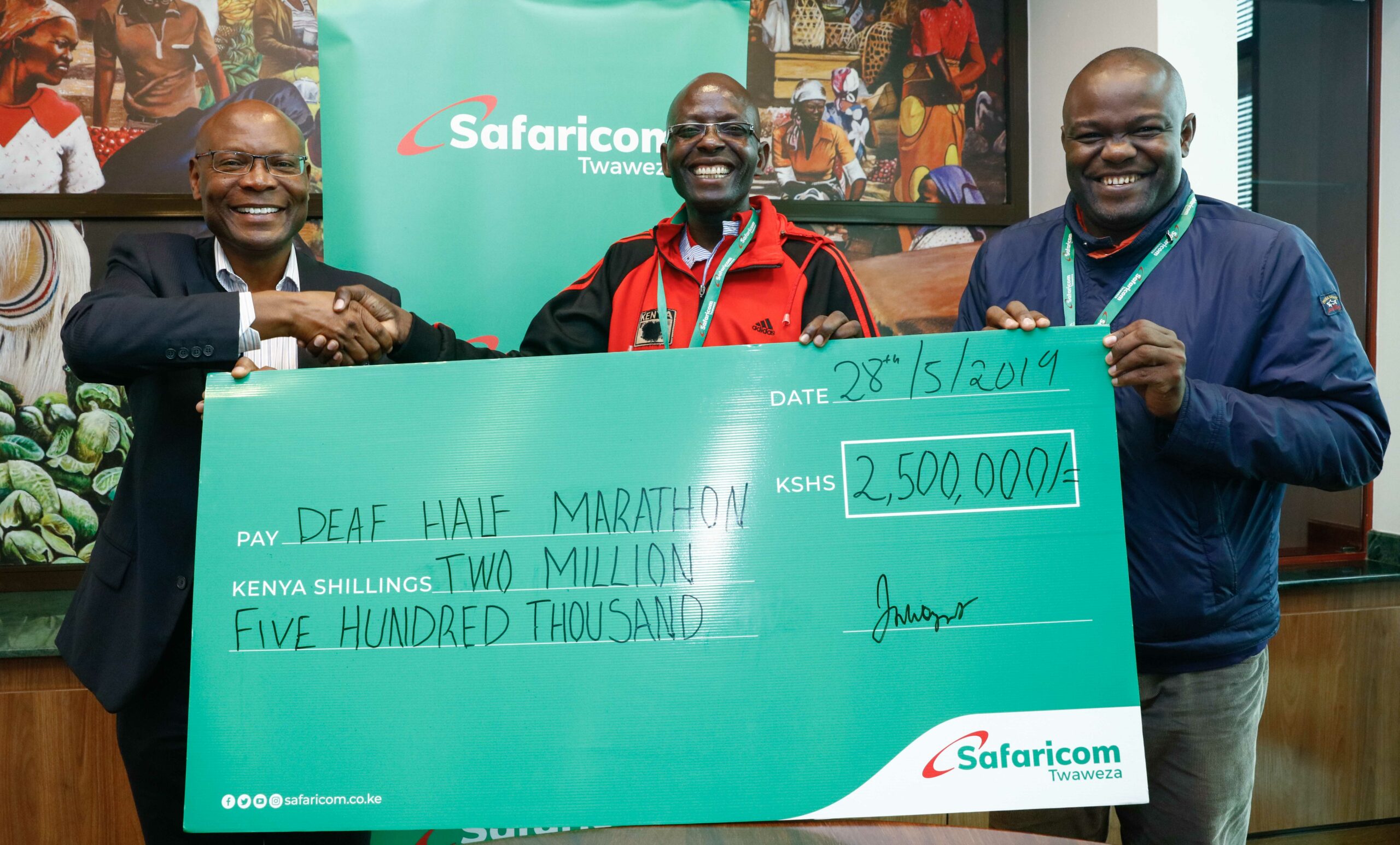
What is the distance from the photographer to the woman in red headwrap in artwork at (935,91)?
300 cm

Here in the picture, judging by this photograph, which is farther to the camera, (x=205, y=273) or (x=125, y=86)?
(x=125, y=86)

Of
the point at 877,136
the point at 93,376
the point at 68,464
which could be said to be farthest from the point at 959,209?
the point at 68,464

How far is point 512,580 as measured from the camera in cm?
126

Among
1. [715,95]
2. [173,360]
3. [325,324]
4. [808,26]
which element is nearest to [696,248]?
[715,95]

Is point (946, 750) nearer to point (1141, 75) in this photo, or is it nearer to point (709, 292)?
point (709, 292)

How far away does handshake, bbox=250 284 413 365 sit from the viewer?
138 centimetres

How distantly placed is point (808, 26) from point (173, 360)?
228 cm

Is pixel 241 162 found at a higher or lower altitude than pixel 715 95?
lower

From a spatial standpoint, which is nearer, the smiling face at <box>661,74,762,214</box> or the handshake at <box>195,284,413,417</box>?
the handshake at <box>195,284,413,417</box>

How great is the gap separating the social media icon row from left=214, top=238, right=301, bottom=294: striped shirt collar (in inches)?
31.4

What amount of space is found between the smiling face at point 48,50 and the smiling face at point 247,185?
4.55ft

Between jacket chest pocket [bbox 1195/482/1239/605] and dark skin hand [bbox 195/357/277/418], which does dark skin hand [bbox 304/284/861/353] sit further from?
jacket chest pocket [bbox 1195/482/1239/605]

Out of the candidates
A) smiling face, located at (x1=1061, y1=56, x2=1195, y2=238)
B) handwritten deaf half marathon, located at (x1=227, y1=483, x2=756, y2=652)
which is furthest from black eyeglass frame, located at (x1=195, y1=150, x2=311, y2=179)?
smiling face, located at (x1=1061, y1=56, x2=1195, y2=238)
